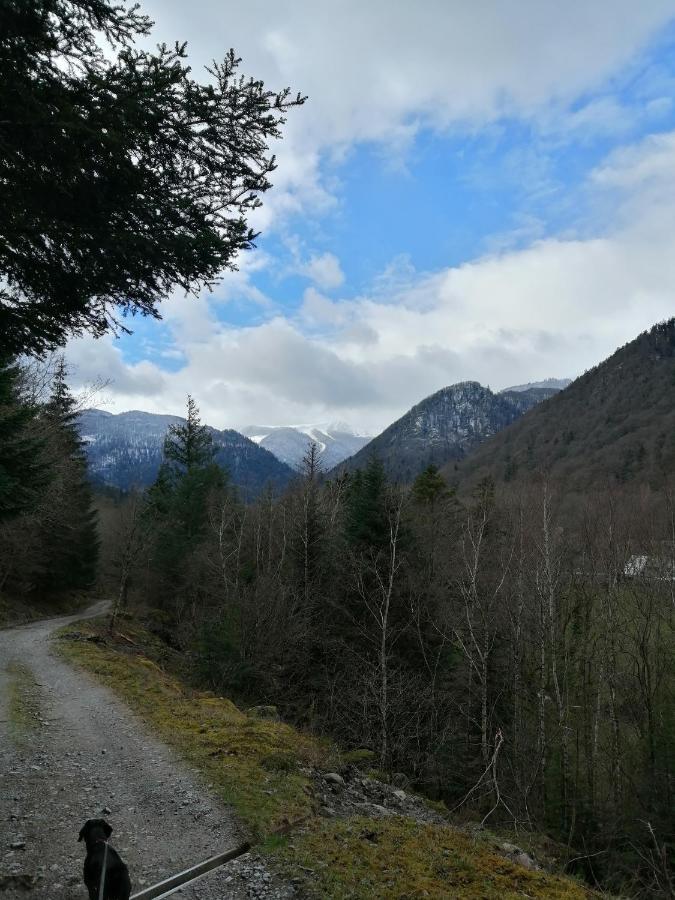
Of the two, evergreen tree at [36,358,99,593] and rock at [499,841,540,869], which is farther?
evergreen tree at [36,358,99,593]

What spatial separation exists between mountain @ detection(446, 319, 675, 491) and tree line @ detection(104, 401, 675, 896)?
208 feet

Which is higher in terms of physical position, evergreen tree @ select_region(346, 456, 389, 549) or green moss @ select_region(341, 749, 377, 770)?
evergreen tree @ select_region(346, 456, 389, 549)

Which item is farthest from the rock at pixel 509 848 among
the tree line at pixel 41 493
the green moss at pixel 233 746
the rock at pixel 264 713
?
the tree line at pixel 41 493

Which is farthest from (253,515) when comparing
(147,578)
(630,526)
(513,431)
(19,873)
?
(513,431)

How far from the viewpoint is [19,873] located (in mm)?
4789

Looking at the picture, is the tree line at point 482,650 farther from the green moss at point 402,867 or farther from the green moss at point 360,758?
the green moss at point 402,867

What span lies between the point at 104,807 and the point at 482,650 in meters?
14.9

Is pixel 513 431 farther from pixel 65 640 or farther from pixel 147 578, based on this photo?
pixel 65 640

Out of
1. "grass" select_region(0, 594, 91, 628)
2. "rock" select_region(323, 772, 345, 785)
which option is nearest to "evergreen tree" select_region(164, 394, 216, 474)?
"grass" select_region(0, 594, 91, 628)

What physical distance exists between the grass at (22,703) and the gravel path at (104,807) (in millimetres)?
92

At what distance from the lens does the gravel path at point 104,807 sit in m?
4.93

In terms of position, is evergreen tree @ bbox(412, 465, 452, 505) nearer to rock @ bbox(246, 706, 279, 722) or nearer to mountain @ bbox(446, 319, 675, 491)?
rock @ bbox(246, 706, 279, 722)

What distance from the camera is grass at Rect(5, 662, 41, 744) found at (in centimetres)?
929

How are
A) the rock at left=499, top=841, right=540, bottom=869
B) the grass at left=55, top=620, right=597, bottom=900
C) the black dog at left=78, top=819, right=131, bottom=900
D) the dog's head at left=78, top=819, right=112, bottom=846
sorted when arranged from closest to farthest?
the black dog at left=78, top=819, right=131, bottom=900, the dog's head at left=78, top=819, right=112, bottom=846, the grass at left=55, top=620, right=597, bottom=900, the rock at left=499, top=841, right=540, bottom=869
